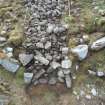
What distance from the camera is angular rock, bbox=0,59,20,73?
13.4 feet

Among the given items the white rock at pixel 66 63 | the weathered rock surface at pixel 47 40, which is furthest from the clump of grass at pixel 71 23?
the white rock at pixel 66 63

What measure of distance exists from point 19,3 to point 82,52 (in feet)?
5.13

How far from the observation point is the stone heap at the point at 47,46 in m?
4.04

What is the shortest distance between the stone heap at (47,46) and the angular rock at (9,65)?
12cm

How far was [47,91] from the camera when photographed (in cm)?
396

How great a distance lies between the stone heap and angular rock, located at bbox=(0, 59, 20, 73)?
0.39 ft

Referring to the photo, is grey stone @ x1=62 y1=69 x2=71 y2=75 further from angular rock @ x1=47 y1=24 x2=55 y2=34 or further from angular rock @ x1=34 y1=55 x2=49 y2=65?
angular rock @ x1=47 y1=24 x2=55 y2=34

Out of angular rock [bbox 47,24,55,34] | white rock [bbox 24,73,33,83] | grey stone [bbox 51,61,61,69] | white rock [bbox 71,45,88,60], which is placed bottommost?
white rock [bbox 24,73,33,83]

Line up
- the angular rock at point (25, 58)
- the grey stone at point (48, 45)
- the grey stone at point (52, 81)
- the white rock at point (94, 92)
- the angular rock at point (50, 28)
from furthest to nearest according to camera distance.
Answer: the angular rock at point (50, 28) < the grey stone at point (48, 45) < the angular rock at point (25, 58) < the grey stone at point (52, 81) < the white rock at point (94, 92)

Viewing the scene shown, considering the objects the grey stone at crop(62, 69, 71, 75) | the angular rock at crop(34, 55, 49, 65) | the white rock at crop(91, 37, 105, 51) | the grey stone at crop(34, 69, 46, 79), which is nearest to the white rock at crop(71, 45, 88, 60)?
the white rock at crop(91, 37, 105, 51)

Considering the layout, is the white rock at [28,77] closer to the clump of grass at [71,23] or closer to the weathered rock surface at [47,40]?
the weathered rock surface at [47,40]

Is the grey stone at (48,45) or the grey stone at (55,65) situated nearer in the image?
Result: the grey stone at (55,65)

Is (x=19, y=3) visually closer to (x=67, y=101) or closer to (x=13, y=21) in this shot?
(x=13, y=21)

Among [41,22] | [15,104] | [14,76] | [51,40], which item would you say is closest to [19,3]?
[41,22]
